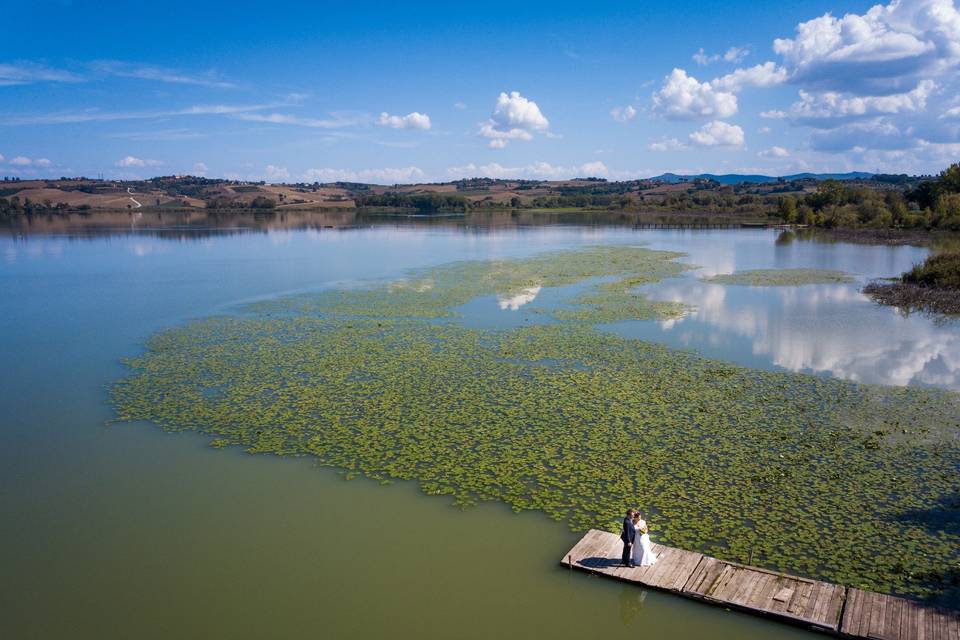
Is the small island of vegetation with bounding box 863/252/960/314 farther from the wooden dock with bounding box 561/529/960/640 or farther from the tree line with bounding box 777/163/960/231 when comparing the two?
the tree line with bounding box 777/163/960/231

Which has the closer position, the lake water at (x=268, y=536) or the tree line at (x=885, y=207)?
the lake water at (x=268, y=536)

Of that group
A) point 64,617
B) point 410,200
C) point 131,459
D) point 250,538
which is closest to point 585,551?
point 250,538

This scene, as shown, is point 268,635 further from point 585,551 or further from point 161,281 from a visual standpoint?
point 161,281

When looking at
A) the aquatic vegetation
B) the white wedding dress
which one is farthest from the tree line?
the white wedding dress

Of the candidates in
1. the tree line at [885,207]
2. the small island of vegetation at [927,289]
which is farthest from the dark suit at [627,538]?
the tree line at [885,207]

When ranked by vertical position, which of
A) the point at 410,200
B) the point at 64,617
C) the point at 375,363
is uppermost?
the point at 410,200

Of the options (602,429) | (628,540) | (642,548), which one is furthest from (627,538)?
(602,429)

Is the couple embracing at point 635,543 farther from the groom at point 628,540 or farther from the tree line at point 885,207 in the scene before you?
the tree line at point 885,207

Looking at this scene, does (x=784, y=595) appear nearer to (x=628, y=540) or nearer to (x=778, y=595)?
(x=778, y=595)
